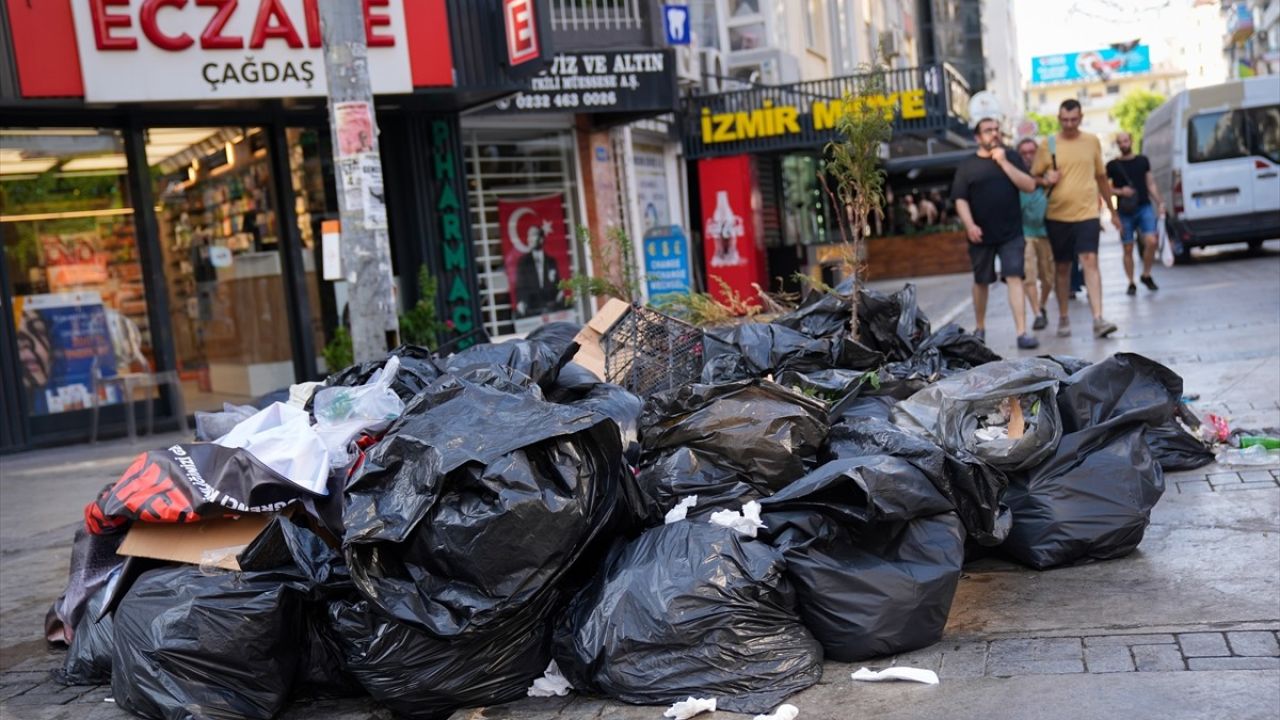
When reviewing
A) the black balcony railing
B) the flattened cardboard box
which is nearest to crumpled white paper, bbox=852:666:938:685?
the flattened cardboard box

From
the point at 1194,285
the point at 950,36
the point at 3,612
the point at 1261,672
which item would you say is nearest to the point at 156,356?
the point at 3,612

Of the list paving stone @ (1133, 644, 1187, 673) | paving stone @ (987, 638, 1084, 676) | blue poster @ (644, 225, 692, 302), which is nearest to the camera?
paving stone @ (1133, 644, 1187, 673)

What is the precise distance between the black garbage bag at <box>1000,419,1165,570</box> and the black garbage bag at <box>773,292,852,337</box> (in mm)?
1864

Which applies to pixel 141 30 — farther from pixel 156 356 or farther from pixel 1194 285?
pixel 1194 285

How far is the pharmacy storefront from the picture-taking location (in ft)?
31.8

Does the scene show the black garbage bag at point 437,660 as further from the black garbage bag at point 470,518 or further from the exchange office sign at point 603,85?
the exchange office sign at point 603,85

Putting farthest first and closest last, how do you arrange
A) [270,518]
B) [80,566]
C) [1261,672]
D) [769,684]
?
[80,566] → [270,518] → [769,684] → [1261,672]

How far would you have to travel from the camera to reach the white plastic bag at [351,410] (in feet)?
14.5

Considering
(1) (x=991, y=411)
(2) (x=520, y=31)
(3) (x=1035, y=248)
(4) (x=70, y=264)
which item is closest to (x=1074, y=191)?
(3) (x=1035, y=248)

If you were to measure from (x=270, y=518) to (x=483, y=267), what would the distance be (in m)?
10.7

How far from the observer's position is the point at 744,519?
3805mm

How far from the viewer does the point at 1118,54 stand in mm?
123625

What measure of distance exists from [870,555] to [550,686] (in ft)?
3.43

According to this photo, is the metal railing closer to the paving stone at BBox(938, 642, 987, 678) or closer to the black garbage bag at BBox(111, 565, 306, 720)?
the black garbage bag at BBox(111, 565, 306, 720)
